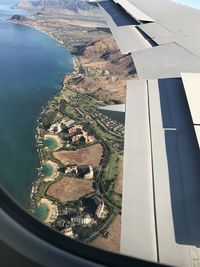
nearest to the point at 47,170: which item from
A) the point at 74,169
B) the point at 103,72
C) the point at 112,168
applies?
the point at 74,169

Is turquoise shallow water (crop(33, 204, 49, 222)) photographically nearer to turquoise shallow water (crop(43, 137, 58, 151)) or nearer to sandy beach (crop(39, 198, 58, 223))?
sandy beach (crop(39, 198, 58, 223))

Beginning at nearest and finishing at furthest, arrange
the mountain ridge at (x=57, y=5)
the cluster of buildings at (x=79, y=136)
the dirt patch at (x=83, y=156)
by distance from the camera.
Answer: the dirt patch at (x=83, y=156), the cluster of buildings at (x=79, y=136), the mountain ridge at (x=57, y=5)

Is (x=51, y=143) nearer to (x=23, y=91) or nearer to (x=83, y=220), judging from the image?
(x=83, y=220)

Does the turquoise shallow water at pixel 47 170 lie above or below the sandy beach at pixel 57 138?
above

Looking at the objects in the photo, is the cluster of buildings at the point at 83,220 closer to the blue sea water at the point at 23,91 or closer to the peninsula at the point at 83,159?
the peninsula at the point at 83,159

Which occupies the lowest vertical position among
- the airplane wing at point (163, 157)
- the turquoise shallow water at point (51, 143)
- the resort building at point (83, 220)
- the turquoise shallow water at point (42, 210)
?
the turquoise shallow water at point (51, 143)

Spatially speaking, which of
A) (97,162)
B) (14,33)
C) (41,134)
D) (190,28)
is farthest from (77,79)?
(190,28)

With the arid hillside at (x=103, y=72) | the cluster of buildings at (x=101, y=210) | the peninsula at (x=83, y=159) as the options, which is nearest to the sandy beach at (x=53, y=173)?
the peninsula at (x=83, y=159)
